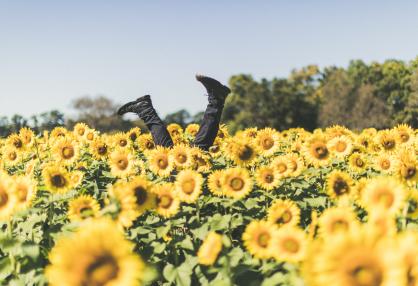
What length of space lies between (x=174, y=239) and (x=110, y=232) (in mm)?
1822

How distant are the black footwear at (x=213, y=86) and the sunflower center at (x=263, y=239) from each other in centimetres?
508

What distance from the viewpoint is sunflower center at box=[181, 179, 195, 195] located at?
4535 mm

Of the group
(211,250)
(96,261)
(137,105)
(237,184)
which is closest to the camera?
(96,261)

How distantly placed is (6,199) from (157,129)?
14.6 ft

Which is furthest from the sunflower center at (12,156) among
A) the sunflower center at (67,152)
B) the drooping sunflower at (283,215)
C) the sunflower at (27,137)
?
the drooping sunflower at (283,215)

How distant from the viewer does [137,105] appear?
8969 millimetres

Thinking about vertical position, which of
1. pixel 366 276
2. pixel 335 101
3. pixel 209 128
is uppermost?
pixel 335 101

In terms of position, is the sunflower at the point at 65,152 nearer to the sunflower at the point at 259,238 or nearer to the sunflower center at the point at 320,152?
the sunflower center at the point at 320,152

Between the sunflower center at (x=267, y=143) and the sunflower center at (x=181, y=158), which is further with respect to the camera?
the sunflower center at (x=267, y=143)

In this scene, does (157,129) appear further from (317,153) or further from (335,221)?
(335,221)

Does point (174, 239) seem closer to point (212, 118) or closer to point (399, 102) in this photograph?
point (212, 118)

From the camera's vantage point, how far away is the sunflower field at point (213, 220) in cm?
243

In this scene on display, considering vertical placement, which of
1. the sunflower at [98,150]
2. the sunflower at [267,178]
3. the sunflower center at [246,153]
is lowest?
the sunflower at [267,178]

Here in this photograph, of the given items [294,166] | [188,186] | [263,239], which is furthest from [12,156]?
[263,239]
